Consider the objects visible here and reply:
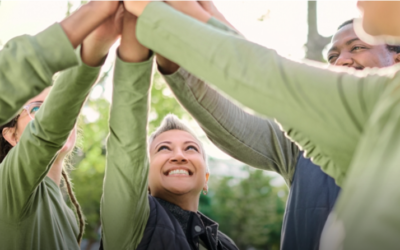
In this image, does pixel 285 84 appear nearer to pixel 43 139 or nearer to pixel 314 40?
pixel 43 139

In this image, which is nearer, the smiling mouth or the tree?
the smiling mouth

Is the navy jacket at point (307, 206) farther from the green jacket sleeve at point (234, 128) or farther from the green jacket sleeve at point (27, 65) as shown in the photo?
the green jacket sleeve at point (27, 65)

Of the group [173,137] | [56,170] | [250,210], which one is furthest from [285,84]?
A: [250,210]

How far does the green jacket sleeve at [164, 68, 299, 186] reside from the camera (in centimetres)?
217

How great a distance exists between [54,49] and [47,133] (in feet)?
1.53

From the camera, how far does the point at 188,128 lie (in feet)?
10.3

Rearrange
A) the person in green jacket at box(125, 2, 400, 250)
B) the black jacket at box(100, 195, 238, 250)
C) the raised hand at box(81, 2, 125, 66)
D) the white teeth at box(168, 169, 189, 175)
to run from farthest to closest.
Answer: the white teeth at box(168, 169, 189, 175) < the black jacket at box(100, 195, 238, 250) < the raised hand at box(81, 2, 125, 66) < the person in green jacket at box(125, 2, 400, 250)

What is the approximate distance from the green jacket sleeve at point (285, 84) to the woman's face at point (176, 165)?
1442mm

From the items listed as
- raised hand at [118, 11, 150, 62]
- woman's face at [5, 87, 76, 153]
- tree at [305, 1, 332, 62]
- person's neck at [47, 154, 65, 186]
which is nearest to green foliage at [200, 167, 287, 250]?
tree at [305, 1, 332, 62]

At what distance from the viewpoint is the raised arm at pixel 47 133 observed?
1.97 metres

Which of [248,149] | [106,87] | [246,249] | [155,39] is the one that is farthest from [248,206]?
[155,39]

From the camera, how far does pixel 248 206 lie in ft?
52.7

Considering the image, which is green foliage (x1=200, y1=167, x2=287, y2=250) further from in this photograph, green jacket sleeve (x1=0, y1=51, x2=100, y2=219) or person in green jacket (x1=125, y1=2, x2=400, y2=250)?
person in green jacket (x1=125, y1=2, x2=400, y2=250)

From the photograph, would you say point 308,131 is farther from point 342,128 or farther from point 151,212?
point 151,212
